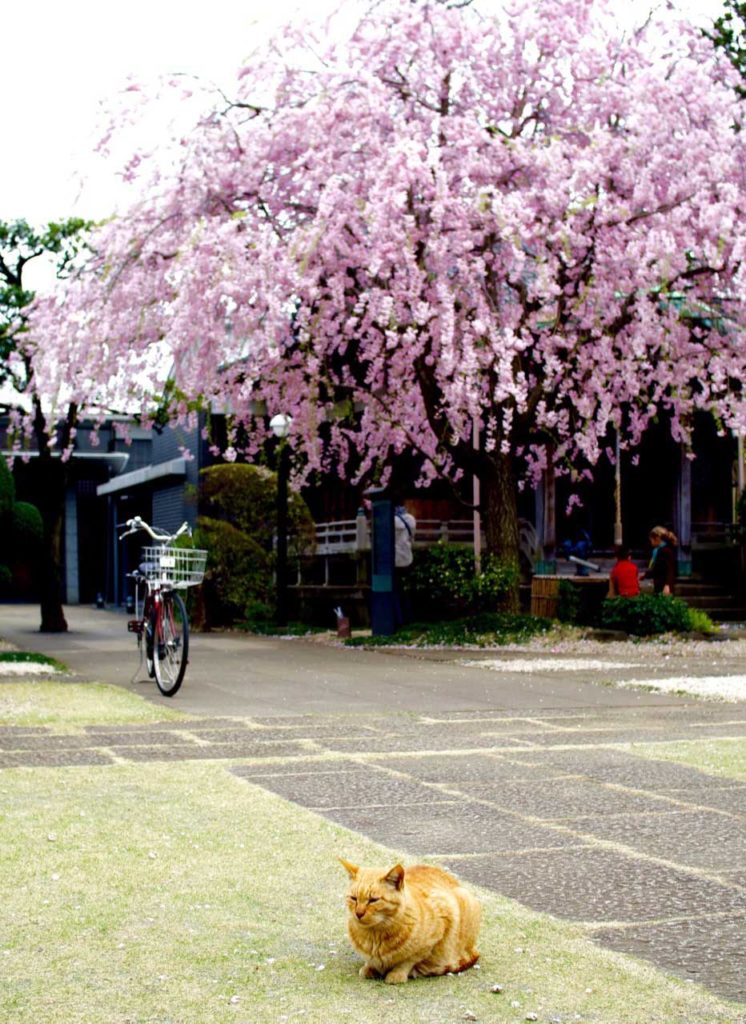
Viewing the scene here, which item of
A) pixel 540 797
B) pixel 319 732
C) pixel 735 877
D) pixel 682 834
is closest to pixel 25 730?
pixel 319 732

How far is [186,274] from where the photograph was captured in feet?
59.0

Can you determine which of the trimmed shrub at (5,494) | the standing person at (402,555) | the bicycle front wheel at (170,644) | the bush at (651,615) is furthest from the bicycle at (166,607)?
the standing person at (402,555)

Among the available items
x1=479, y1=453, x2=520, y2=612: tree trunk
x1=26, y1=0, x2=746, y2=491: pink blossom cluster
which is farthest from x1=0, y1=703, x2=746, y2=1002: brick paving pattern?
x1=479, y1=453, x2=520, y2=612: tree trunk

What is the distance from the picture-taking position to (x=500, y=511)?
19594 millimetres

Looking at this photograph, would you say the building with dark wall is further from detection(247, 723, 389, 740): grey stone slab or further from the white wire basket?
detection(247, 723, 389, 740): grey stone slab

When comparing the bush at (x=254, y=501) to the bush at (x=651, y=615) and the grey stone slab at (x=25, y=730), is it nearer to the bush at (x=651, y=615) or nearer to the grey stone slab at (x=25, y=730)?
the bush at (x=651, y=615)

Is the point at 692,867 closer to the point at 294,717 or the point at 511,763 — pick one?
the point at 511,763

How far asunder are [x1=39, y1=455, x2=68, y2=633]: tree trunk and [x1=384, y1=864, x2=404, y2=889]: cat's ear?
20972mm

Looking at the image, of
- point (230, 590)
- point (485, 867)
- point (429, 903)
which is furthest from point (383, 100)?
point (429, 903)

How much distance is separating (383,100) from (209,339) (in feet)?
12.7

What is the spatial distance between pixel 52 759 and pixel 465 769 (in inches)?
97.8

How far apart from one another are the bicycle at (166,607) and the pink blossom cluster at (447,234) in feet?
18.2

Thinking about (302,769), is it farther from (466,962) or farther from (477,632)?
(477,632)

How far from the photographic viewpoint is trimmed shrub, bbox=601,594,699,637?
1836 centimetres
